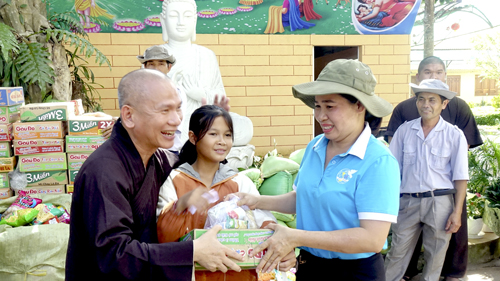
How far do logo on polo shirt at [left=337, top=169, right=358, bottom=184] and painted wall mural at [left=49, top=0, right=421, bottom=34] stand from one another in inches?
213

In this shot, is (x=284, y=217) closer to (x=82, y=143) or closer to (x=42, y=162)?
(x=82, y=143)

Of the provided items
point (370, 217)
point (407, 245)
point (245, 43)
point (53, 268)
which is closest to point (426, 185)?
point (407, 245)

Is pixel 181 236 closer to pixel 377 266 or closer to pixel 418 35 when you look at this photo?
pixel 377 266

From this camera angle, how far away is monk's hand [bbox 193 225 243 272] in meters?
1.38

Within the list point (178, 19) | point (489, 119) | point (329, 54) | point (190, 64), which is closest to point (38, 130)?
point (190, 64)

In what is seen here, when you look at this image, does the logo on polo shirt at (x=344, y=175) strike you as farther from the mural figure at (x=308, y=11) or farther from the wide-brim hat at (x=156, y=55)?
the mural figure at (x=308, y=11)

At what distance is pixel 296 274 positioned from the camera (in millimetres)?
1991

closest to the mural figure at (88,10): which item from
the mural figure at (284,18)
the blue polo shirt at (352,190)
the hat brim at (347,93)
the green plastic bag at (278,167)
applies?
the mural figure at (284,18)

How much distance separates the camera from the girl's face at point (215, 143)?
2.07 meters

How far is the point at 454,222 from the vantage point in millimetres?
3199

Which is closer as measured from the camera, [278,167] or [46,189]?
[46,189]

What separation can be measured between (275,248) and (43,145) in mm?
2856

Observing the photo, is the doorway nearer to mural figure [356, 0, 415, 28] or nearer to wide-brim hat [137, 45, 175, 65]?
mural figure [356, 0, 415, 28]

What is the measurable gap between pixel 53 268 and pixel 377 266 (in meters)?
2.48
